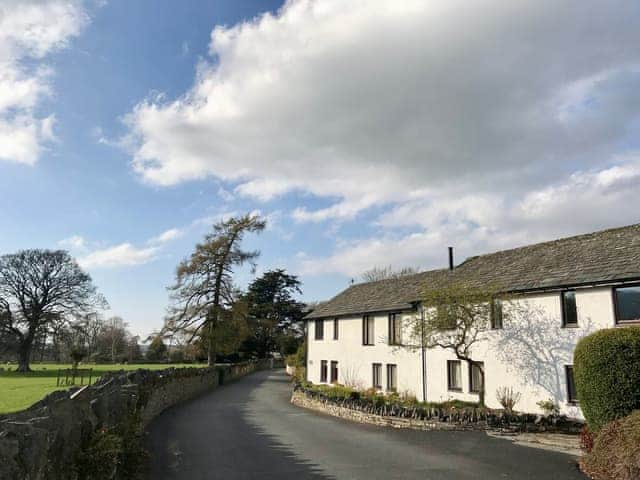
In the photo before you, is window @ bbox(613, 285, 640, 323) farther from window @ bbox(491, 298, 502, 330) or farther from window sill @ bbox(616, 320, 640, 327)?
window @ bbox(491, 298, 502, 330)

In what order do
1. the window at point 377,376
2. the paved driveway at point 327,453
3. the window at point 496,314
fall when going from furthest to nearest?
1. the window at point 377,376
2. the window at point 496,314
3. the paved driveway at point 327,453

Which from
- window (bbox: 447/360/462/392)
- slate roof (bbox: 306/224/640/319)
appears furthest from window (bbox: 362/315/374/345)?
window (bbox: 447/360/462/392)

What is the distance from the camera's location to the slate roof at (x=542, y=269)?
58.0 feet

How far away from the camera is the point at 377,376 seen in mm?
27484

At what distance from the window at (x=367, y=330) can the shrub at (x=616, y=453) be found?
17252 mm

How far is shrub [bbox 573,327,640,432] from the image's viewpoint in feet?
38.4

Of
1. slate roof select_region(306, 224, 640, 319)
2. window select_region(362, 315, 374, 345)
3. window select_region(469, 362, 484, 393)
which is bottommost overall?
window select_region(469, 362, 484, 393)

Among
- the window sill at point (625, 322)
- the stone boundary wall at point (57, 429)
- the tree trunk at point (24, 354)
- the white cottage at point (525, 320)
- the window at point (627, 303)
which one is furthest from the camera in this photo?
the tree trunk at point (24, 354)

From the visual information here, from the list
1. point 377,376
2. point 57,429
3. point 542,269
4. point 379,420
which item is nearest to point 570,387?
point 542,269

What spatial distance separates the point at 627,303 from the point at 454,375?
8159 millimetres

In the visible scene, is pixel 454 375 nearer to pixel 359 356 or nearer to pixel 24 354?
pixel 359 356

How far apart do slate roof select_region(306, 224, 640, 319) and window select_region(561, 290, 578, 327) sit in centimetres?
48

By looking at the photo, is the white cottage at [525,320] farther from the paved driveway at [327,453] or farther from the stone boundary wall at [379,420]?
the paved driveway at [327,453]

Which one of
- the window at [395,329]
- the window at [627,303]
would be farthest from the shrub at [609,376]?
the window at [395,329]
